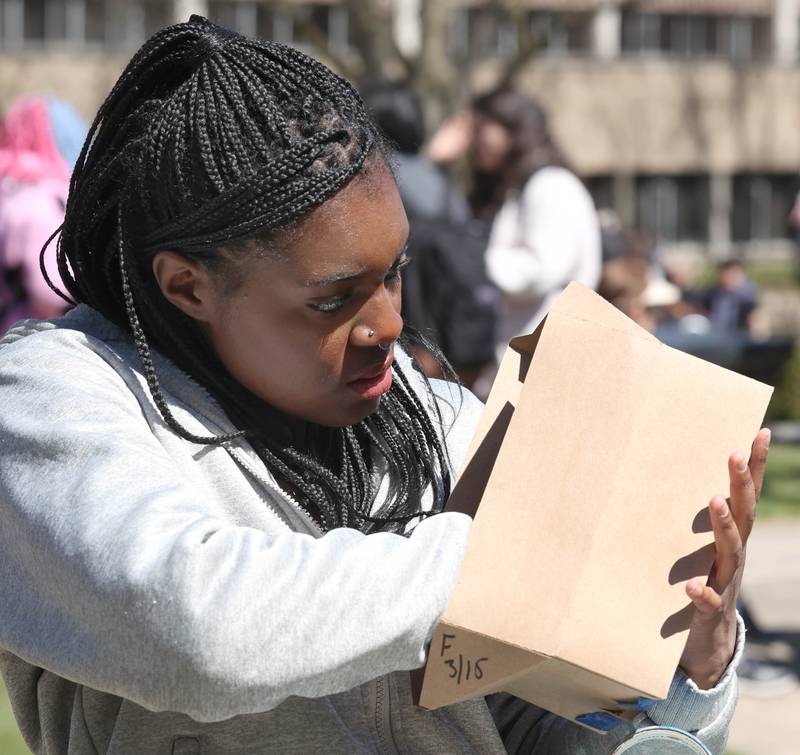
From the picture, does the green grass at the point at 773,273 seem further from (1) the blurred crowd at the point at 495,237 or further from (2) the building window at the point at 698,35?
(1) the blurred crowd at the point at 495,237

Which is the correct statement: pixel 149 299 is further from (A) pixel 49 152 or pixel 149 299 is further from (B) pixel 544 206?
(B) pixel 544 206

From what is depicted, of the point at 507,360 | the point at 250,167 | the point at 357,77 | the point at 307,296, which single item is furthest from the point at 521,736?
the point at 357,77

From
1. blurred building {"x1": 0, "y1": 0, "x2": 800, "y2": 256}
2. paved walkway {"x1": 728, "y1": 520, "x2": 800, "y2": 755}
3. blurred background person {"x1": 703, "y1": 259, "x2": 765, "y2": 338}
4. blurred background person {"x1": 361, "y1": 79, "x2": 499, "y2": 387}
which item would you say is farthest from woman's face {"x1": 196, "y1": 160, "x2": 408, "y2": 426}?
blurred building {"x1": 0, "y1": 0, "x2": 800, "y2": 256}

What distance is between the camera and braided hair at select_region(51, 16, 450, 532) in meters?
1.63

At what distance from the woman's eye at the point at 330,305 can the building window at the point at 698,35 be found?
26.7m

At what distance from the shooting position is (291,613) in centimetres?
142

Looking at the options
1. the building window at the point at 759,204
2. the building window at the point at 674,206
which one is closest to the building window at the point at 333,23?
the building window at the point at 674,206

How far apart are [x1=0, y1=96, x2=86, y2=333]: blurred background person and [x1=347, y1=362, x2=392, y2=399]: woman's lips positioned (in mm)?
2619

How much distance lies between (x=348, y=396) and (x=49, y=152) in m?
3.37

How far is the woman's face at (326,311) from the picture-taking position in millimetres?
1632

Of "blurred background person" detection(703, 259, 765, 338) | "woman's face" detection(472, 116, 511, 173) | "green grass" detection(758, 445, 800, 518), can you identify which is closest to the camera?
"woman's face" detection(472, 116, 511, 173)

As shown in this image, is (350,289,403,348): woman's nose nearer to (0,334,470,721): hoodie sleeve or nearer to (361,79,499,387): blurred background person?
(0,334,470,721): hoodie sleeve

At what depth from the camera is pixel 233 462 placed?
1.71m

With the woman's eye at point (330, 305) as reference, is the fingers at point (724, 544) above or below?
below
